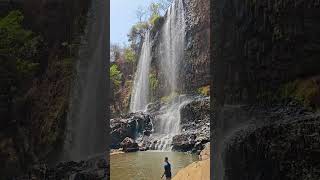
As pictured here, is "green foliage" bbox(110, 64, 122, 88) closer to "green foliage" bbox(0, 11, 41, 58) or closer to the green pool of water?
the green pool of water

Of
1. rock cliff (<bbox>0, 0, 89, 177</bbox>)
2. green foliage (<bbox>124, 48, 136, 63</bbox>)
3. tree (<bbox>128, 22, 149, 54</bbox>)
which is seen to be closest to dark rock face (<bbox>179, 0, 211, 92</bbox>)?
tree (<bbox>128, 22, 149, 54</bbox>)

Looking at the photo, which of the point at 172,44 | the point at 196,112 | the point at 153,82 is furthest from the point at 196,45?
the point at 196,112

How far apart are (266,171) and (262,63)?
4.54 feet

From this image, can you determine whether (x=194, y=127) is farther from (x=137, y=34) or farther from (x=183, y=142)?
(x=137, y=34)

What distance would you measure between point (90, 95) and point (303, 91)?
294cm

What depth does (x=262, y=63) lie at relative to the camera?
5.87m

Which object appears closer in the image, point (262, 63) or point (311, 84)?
point (311, 84)

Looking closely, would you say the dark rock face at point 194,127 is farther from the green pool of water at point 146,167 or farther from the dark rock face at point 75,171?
the dark rock face at point 75,171

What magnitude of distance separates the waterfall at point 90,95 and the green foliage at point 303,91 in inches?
105

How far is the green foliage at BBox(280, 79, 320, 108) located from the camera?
5246mm

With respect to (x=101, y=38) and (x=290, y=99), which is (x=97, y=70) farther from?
(x=290, y=99)

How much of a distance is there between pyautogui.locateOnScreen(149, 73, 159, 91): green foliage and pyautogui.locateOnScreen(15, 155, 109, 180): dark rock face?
70.7 feet

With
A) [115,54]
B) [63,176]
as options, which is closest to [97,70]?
[63,176]

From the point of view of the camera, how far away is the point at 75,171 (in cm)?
632
